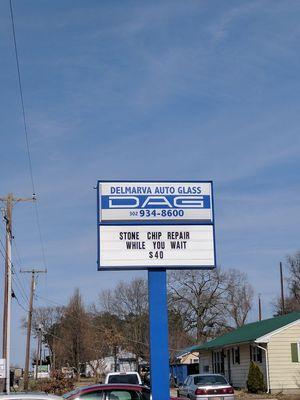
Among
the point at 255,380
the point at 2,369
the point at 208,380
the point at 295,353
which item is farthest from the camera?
the point at 295,353

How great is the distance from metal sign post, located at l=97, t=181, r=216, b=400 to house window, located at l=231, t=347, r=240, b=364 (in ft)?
85.6

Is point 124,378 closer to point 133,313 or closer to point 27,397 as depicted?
point 27,397

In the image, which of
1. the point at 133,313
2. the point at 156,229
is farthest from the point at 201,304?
the point at 156,229

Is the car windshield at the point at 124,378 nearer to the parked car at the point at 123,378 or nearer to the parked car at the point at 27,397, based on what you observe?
the parked car at the point at 123,378

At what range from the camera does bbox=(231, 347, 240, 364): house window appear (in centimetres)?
4094

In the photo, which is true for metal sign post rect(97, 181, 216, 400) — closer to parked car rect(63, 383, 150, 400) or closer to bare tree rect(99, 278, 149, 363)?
parked car rect(63, 383, 150, 400)

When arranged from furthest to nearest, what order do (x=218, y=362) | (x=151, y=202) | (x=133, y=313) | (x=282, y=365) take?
(x=133, y=313) < (x=218, y=362) < (x=282, y=365) < (x=151, y=202)

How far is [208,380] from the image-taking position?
2600 centimetres

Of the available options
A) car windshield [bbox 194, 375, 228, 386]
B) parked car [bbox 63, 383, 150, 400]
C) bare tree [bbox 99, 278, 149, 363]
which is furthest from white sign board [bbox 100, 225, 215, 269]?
bare tree [bbox 99, 278, 149, 363]

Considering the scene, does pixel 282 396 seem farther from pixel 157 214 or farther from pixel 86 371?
pixel 86 371

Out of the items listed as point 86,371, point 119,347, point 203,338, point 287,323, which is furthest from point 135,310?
point 287,323

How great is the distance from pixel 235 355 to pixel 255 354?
442cm

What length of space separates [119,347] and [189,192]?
70.4 metres

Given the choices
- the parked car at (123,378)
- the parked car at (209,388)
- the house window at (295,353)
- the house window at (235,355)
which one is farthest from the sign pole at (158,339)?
the house window at (235,355)
